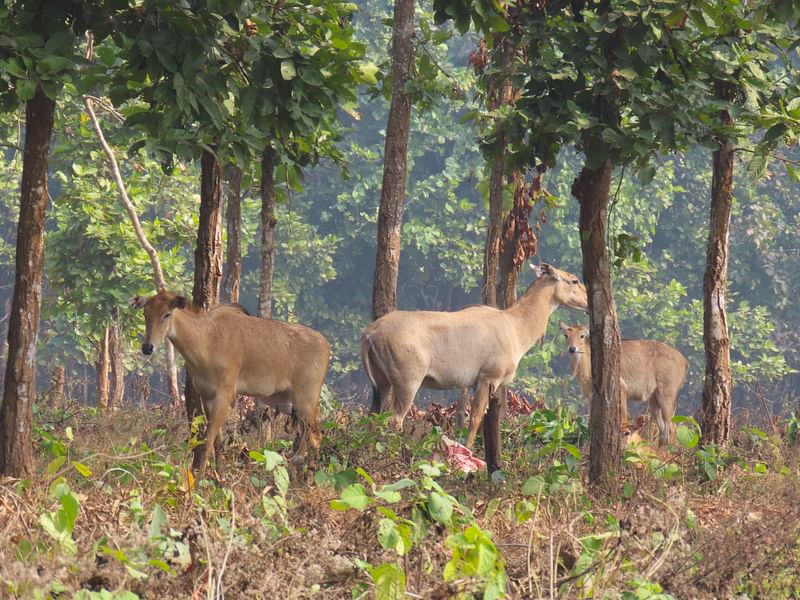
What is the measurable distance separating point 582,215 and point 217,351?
11.1 feet

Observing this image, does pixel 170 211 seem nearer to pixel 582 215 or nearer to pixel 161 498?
pixel 582 215

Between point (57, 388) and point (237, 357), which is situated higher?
point (237, 357)

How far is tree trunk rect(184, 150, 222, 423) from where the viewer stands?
1076 centimetres

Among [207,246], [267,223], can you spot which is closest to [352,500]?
[207,246]

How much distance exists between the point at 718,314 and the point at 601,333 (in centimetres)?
187

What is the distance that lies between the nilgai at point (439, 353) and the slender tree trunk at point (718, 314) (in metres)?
2.72

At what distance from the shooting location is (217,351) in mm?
11062

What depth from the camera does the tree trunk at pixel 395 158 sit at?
13898 mm

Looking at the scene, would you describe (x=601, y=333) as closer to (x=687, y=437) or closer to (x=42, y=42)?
(x=687, y=437)

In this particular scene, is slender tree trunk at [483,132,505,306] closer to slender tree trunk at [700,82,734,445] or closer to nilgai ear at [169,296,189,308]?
slender tree trunk at [700,82,734,445]

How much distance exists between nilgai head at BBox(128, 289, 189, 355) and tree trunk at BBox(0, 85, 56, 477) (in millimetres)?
1950

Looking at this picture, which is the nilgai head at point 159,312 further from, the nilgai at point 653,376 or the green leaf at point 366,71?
the nilgai at point 653,376

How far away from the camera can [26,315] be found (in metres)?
8.69

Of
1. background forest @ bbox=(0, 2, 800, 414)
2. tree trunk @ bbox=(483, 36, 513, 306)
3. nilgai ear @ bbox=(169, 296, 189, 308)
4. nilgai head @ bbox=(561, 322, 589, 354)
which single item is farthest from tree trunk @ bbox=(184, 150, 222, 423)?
background forest @ bbox=(0, 2, 800, 414)
